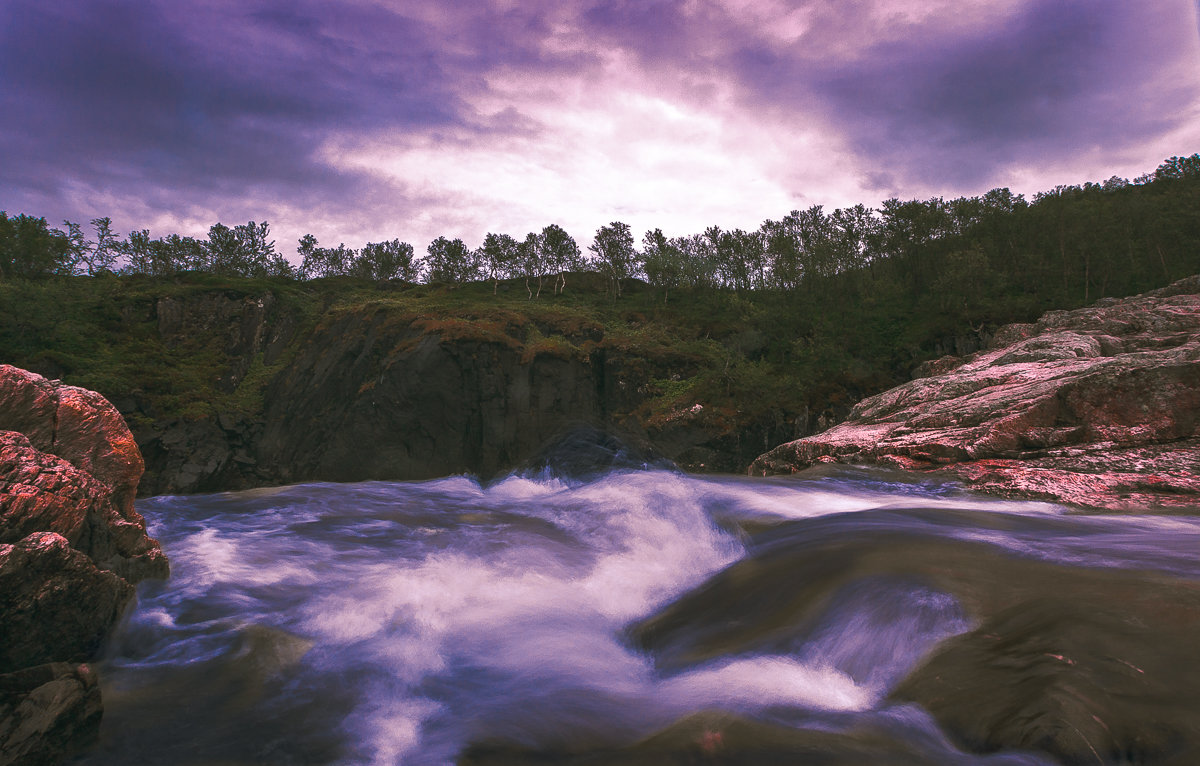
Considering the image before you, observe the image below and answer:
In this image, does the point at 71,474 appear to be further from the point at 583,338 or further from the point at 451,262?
the point at 451,262

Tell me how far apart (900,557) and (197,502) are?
1205 cm

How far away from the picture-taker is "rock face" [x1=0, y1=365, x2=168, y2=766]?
329 cm

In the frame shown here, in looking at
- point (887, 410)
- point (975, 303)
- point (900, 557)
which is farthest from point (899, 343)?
point (900, 557)

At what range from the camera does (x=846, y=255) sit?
44312mm

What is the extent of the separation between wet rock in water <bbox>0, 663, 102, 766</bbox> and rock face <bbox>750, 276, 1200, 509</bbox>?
1105 cm

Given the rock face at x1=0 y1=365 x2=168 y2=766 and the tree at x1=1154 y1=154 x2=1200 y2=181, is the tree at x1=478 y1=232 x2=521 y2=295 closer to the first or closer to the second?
the rock face at x1=0 y1=365 x2=168 y2=766

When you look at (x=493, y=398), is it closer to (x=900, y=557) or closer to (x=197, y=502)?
(x=197, y=502)

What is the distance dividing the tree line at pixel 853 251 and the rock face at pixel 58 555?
41770 mm

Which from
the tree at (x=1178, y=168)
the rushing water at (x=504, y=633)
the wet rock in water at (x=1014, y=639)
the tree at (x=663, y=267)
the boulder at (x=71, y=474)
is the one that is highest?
the tree at (x=1178, y=168)

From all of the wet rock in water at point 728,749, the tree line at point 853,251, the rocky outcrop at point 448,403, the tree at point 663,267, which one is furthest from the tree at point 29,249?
the wet rock in water at point 728,749

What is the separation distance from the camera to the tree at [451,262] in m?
61.6

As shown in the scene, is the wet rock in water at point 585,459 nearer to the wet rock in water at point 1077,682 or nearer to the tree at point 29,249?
the wet rock in water at point 1077,682

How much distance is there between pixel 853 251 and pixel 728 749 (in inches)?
2013

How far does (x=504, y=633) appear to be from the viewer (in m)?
4.93
